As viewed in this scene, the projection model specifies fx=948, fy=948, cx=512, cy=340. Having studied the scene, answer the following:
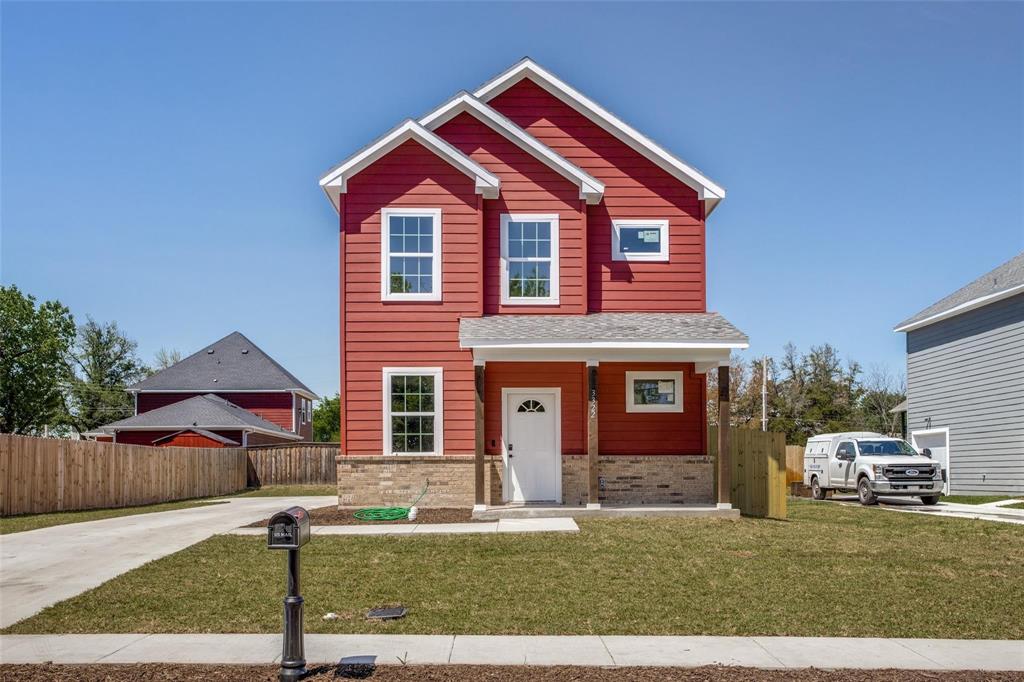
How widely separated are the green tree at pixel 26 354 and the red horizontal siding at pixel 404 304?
4239 centimetres

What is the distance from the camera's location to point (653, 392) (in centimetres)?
2019

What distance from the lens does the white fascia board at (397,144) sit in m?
19.5

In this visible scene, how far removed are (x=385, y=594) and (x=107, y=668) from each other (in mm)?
3545

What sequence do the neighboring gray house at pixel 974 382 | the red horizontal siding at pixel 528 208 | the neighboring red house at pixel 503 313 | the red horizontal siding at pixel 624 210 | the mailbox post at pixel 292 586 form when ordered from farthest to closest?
the neighboring gray house at pixel 974 382
the red horizontal siding at pixel 624 210
the red horizontal siding at pixel 528 208
the neighboring red house at pixel 503 313
the mailbox post at pixel 292 586

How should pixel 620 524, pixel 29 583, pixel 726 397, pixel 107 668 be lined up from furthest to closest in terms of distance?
pixel 726 397 < pixel 620 524 < pixel 29 583 < pixel 107 668

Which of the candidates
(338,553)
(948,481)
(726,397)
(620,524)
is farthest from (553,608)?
(948,481)

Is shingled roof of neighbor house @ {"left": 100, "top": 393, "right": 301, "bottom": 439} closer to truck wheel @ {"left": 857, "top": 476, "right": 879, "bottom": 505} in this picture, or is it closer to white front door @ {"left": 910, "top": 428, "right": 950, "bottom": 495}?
truck wheel @ {"left": 857, "top": 476, "right": 879, "bottom": 505}

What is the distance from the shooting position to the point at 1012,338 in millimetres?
27375

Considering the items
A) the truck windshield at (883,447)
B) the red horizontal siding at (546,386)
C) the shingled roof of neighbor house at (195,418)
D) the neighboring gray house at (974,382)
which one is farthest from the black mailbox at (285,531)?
the shingled roof of neighbor house at (195,418)

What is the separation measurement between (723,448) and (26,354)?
48.6m

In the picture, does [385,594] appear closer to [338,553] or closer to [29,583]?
[338,553]

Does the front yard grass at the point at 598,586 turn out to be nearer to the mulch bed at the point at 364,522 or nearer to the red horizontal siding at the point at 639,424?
the mulch bed at the point at 364,522

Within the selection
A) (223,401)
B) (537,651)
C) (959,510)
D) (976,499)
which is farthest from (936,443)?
(223,401)

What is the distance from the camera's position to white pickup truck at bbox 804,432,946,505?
2467 cm
